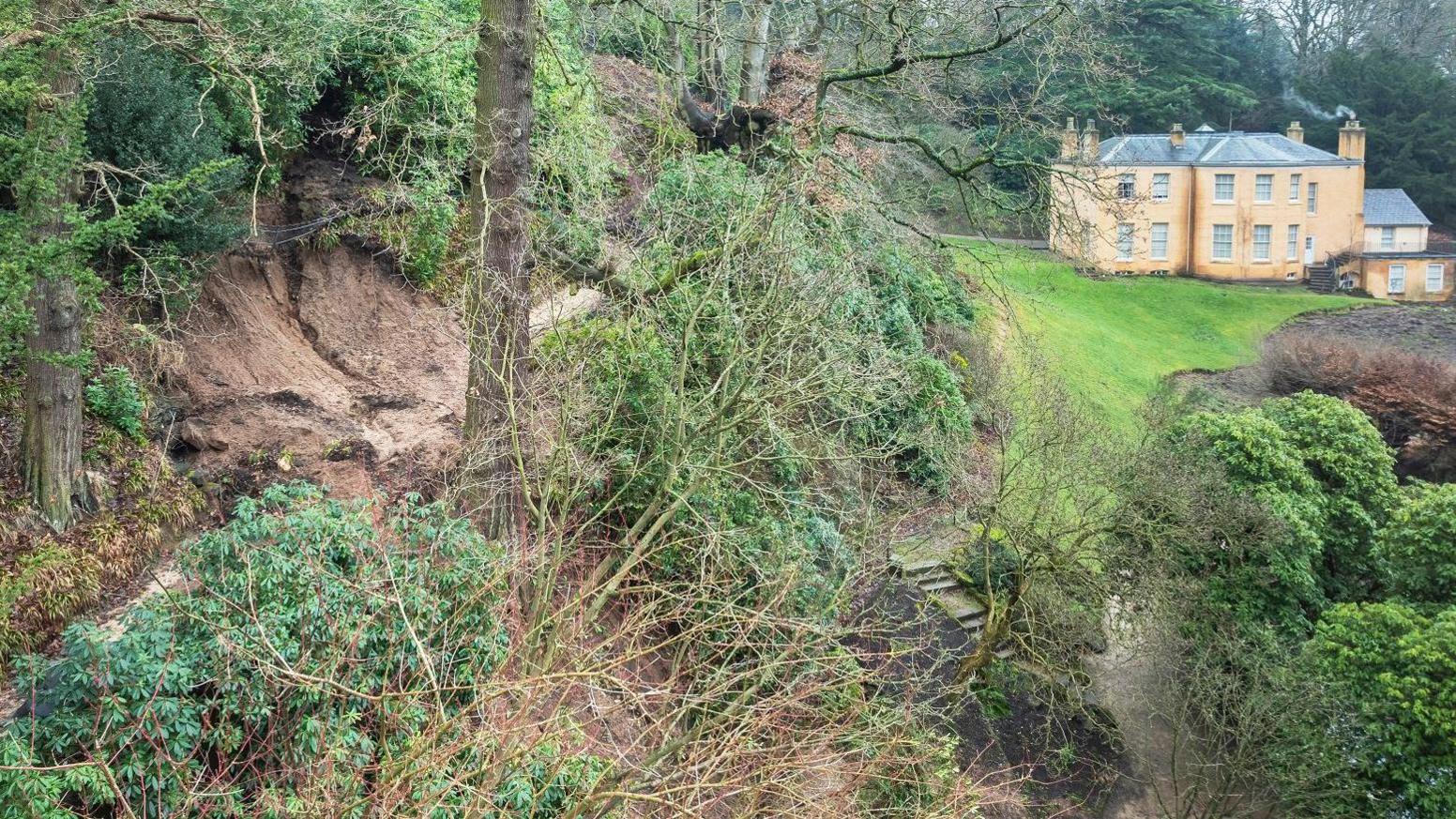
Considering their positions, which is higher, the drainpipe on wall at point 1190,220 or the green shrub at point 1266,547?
the drainpipe on wall at point 1190,220

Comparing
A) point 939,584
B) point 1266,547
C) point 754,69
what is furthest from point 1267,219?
point 939,584

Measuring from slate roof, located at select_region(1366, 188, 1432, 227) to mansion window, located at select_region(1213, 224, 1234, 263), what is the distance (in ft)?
22.0


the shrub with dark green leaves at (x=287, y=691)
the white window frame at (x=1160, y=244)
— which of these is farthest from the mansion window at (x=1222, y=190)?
the shrub with dark green leaves at (x=287, y=691)

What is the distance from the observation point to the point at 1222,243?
4094 centimetres

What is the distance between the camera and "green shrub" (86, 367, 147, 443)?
9828 millimetres

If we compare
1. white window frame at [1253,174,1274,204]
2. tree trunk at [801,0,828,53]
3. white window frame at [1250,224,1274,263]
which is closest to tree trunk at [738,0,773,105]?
tree trunk at [801,0,828,53]

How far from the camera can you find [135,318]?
11023mm

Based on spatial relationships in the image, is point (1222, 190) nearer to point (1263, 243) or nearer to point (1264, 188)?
point (1264, 188)

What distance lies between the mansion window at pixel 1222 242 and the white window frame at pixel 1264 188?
5.26 ft

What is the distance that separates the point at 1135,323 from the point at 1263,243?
35.2 feet

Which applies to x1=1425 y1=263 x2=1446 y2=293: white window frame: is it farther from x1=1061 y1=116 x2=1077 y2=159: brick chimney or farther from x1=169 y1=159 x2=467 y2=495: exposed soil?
x1=169 y1=159 x2=467 y2=495: exposed soil

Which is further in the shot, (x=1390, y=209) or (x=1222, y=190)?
(x=1390, y=209)

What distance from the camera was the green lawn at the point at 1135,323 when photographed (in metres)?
27.8

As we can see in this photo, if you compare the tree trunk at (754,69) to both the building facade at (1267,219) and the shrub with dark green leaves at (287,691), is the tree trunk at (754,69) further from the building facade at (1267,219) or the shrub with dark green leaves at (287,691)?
the building facade at (1267,219)
